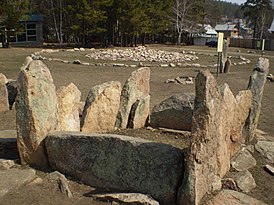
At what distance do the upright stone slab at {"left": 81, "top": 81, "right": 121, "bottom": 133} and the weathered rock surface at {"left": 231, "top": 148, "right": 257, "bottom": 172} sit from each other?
2.20 meters

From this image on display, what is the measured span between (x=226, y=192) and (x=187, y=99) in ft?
8.15

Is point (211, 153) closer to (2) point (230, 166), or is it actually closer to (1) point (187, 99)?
(2) point (230, 166)

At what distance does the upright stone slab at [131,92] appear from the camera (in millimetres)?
6094

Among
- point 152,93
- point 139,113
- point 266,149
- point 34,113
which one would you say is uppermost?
point 34,113

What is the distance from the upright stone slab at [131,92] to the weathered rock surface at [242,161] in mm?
2080

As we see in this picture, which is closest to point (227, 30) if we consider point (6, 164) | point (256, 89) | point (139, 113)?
point (256, 89)

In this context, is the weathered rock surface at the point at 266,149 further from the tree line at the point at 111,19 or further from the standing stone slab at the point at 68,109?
the tree line at the point at 111,19

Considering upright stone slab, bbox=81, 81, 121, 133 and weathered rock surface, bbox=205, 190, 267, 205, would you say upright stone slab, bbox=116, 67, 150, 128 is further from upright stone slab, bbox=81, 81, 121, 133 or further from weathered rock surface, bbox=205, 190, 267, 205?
weathered rock surface, bbox=205, 190, 267, 205

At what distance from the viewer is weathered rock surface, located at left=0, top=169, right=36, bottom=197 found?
409cm

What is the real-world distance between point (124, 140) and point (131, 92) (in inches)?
89.9

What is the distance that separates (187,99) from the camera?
20.1ft

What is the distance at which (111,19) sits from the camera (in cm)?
3744

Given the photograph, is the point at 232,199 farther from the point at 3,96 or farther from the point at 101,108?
the point at 3,96

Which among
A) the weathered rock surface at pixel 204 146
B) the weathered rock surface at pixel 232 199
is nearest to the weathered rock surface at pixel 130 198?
the weathered rock surface at pixel 204 146
